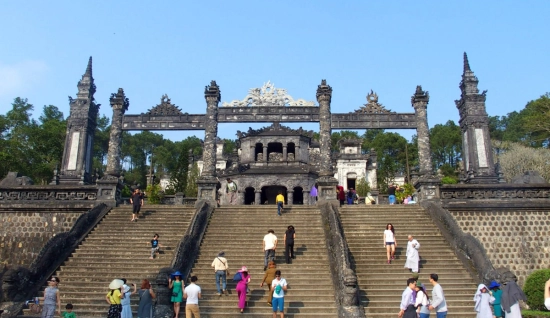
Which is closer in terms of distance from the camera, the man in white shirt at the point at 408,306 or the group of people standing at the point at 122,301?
the man in white shirt at the point at 408,306

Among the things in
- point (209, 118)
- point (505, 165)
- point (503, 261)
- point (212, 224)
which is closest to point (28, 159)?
point (209, 118)

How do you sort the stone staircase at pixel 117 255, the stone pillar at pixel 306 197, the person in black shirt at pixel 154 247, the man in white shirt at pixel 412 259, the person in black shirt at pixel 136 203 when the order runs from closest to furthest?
1. the stone staircase at pixel 117 255
2. the man in white shirt at pixel 412 259
3. the person in black shirt at pixel 154 247
4. the person in black shirt at pixel 136 203
5. the stone pillar at pixel 306 197

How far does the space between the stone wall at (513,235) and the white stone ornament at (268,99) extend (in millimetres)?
9130

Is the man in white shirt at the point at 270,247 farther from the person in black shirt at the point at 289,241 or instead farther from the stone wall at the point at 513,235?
the stone wall at the point at 513,235

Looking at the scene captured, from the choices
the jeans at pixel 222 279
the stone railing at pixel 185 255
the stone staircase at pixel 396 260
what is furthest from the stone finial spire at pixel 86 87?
the jeans at pixel 222 279

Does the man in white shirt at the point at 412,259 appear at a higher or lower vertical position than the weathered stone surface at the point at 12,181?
lower

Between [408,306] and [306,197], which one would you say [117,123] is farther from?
[408,306]

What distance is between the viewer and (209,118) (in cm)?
2089

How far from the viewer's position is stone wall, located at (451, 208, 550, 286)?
50.5 feet

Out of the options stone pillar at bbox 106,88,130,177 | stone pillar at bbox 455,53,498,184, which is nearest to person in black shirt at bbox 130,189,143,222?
stone pillar at bbox 106,88,130,177

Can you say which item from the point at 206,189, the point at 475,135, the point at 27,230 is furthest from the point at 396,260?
the point at 27,230

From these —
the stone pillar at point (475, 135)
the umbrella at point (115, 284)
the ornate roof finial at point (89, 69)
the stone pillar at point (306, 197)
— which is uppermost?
the ornate roof finial at point (89, 69)

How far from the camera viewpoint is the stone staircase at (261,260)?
35.6 ft

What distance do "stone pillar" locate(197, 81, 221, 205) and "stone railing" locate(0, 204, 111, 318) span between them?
180 inches
